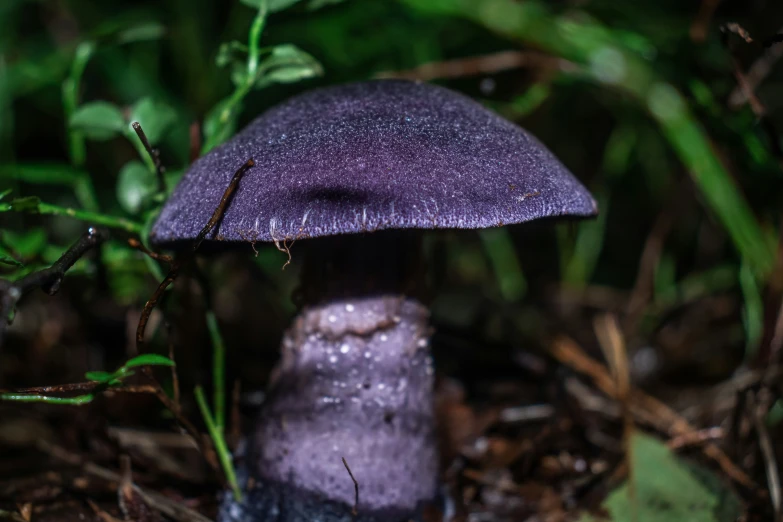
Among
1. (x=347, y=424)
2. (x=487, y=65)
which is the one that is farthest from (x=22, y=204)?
(x=487, y=65)

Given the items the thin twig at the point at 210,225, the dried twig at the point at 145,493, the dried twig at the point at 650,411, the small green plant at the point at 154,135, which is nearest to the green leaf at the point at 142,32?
the small green plant at the point at 154,135

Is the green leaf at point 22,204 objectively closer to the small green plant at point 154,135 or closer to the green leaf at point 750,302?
the small green plant at point 154,135

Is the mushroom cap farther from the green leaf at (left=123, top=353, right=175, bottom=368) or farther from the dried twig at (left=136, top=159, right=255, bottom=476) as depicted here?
the green leaf at (left=123, top=353, right=175, bottom=368)

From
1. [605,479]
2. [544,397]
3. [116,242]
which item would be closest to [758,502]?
[605,479]

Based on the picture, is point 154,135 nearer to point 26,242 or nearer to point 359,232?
point 26,242

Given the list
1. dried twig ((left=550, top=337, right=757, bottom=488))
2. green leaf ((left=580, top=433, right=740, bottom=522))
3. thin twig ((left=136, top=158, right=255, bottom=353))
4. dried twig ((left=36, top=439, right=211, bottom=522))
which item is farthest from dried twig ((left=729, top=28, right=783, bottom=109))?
dried twig ((left=36, top=439, right=211, bottom=522))
